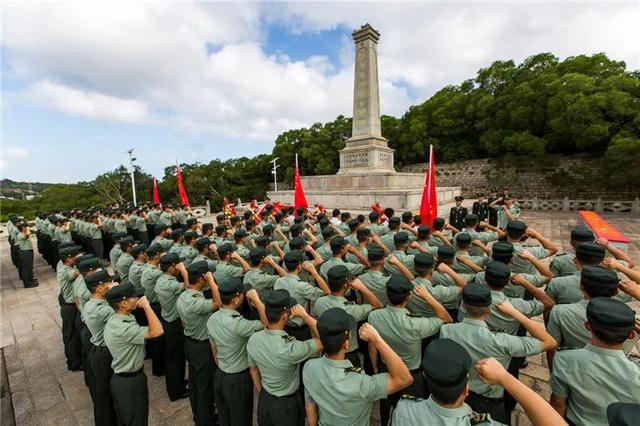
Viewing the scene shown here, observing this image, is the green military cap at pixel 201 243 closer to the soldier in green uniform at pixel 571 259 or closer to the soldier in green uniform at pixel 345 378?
the soldier in green uniform at pixel 345 378

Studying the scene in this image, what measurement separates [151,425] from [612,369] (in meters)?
4.31

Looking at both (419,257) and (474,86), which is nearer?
(419,257)

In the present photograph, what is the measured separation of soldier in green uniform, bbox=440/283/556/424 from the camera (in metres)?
2.12

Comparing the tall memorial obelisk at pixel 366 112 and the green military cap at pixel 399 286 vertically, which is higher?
the tall memorial obelisk at pixel 366 112

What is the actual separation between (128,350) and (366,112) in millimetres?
16151

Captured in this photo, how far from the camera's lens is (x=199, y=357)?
132 inches

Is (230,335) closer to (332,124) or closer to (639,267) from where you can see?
(639,267)

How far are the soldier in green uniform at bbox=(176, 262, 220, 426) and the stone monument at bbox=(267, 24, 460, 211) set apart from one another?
1203 centimetres

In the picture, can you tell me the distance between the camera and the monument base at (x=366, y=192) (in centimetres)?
1362

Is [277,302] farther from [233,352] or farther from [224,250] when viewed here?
[224,250]

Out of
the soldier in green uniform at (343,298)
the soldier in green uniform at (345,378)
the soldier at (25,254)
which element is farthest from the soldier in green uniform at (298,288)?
the soldier at (25,254)

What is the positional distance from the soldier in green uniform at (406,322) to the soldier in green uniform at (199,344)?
1806mm

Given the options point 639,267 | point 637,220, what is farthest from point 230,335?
point 637,220

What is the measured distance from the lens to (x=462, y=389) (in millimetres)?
1464
